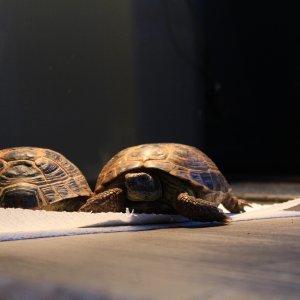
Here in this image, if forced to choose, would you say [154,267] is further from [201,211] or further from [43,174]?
[43,174]

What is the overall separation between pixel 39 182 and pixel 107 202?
0.55ft

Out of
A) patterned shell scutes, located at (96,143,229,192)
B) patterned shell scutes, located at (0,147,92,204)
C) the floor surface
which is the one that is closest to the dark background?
patterned shell scutes, located at (0,147,92,204)

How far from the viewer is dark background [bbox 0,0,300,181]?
196 cm

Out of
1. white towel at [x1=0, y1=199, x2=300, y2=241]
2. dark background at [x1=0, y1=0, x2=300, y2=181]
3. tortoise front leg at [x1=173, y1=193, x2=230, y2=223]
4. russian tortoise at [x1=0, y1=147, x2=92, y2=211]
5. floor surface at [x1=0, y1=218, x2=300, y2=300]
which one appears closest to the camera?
floor surface at [x1=0, y1=218, x2=300, y2=300]

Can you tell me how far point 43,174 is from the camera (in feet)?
4.42

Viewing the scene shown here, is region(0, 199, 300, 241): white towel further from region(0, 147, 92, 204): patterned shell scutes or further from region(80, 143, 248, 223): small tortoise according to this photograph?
region(0, 147, 92, 204): patterned shell scutes

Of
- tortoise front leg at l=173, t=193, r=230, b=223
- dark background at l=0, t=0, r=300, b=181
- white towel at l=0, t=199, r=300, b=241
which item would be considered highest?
dark background at l=0, t=0, r=300, b=181

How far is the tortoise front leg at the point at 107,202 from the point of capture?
48.8 inches

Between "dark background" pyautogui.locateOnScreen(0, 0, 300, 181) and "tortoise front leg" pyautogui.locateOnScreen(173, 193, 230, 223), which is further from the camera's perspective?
"dark background" pyautogui.locateOnScreen(0, 0, 300, 181)

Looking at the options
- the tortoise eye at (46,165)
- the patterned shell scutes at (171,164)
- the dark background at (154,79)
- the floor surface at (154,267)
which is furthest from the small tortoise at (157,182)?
the dark background at (154,79)

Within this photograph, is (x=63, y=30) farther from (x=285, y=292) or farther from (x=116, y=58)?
(x=285, y=292)

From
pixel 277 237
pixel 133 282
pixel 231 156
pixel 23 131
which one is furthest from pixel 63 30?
pixel 133 282

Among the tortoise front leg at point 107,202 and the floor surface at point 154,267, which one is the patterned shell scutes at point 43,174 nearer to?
the tortoise front leg at point 107,202

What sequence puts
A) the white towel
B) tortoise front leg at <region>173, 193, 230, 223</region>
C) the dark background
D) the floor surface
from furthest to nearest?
the dark background < tortoise front leg at <region>173, 193, 230, 223</region> < the white towel < the floor surface
